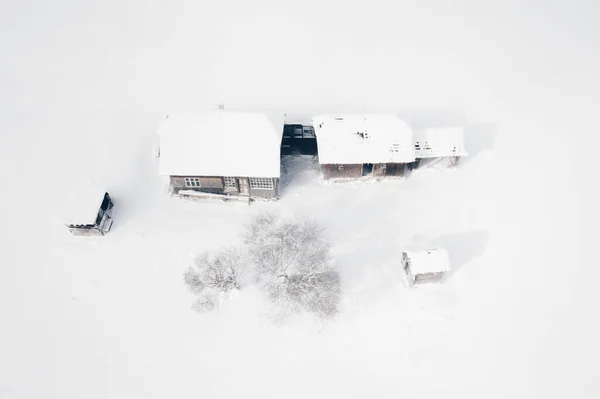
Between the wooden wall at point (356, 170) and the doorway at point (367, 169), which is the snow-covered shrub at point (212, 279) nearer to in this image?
the wooden wall at point (356, 170)

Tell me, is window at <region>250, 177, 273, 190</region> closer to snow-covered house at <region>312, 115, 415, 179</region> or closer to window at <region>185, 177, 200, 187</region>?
window at <region>185, 177, 200, 187</region>

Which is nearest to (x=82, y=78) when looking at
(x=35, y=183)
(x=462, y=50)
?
Result: (x=35, y=183)

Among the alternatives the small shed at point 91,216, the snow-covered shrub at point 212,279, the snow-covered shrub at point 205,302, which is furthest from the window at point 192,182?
the snow-covered shrub at point 205,302

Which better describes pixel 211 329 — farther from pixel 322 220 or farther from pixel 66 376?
pixel 322 220

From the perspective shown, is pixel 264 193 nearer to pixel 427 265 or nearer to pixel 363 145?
pixel 363 145

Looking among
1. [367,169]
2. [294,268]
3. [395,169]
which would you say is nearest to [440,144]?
[395,169]
